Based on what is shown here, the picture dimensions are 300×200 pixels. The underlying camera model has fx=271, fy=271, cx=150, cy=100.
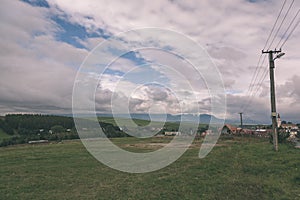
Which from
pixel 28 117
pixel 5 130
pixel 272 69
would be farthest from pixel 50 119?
pixel 272 69

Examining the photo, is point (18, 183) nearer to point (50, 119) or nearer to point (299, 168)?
point (299, 168)

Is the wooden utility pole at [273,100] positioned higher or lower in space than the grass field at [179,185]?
higher

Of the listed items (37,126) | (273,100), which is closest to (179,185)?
(273,100)

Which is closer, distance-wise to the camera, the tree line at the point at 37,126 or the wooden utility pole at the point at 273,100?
the wooden utility pole at the point at 273,100

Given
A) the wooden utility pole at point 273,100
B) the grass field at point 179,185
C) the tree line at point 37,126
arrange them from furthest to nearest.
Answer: the tree line at point 37,126 → the wooden utility pole at point 273,100 → the grass field at point 179,185

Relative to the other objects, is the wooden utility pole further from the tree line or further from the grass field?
the tree line

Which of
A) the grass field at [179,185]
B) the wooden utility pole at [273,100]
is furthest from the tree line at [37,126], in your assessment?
the grass field at [179,185]

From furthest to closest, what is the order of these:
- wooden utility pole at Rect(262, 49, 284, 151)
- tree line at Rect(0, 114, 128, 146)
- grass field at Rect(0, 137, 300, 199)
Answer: tree line at Rect(0, 114, 128, 146)
wooden utility pole at Rect(262, 49, 284, 151)
grass field at Rect(0, 137, 300, 199)

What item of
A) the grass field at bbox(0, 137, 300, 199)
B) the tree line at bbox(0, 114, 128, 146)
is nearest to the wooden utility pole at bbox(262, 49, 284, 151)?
the grass field at bbox(0, 137, 300, 199)

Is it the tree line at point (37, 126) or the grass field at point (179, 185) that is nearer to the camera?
the grass field at point (179, 185)

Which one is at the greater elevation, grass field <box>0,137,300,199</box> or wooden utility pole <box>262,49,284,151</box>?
wooden utility pole <box>262,49,284,151</box>

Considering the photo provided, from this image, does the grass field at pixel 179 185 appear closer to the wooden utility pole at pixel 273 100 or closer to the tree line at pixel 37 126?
the wooden utility pole at pixel 273 100

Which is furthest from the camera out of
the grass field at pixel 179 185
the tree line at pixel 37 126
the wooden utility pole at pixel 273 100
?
the tree line at pixel 37 126

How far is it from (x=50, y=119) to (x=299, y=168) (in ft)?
379
